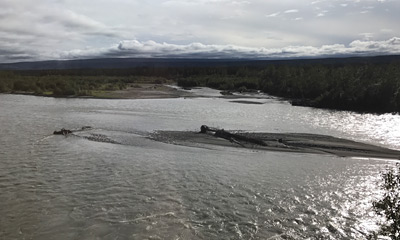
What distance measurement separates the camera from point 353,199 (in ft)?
→ 43.8

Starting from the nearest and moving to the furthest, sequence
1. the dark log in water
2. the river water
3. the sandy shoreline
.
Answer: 1. the river water
2. the sandy shoreline
3. the dark log in water

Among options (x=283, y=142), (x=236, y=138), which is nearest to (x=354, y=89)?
(x=283, y=142)

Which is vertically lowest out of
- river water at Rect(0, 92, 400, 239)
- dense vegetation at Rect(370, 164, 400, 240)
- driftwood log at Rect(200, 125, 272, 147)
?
river water at Rect(0, 92, 400, 239)

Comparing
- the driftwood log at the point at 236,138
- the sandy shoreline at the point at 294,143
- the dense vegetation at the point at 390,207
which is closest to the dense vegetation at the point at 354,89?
the sandy shoreline at the point at 294,143

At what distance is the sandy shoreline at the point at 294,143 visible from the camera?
21.2 m

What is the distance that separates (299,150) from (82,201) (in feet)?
45.5

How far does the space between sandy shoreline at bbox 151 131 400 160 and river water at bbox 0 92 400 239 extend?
117 centimetres

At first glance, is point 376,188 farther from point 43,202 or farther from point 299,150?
point 43,202

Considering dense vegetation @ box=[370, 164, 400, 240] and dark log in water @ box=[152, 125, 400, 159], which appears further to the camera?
dark log in water @ box=[152, 125, 400, 159]

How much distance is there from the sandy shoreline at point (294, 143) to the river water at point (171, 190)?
117 cm

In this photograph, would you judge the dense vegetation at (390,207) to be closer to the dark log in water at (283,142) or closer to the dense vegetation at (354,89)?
the dark log in water at (283,142)

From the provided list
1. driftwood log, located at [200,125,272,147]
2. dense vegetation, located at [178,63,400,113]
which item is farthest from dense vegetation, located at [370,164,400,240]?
dense vegetation, located at [178,63,400,113]

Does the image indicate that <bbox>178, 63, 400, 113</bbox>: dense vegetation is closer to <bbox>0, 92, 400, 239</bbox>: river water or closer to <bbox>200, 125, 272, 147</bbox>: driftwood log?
<bbox>0, 92, 400, 239</bbox>: river water

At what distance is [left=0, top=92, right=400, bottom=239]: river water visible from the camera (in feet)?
33.7
